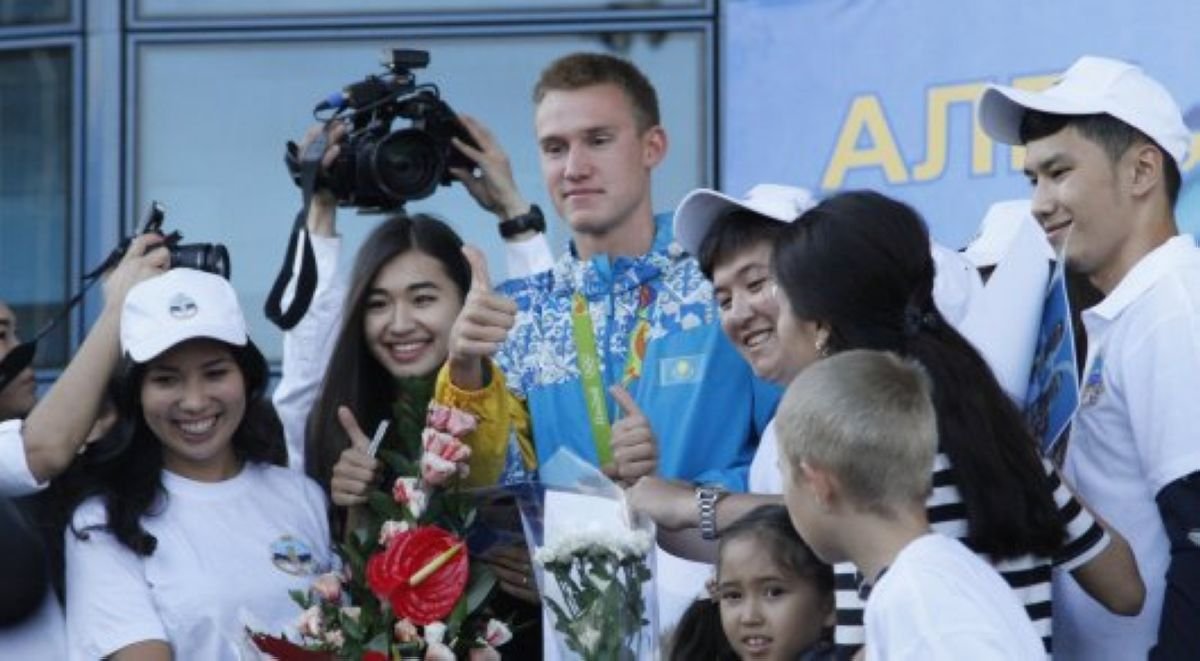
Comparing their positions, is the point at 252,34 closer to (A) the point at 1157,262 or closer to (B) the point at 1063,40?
(B) the point at 1063,40

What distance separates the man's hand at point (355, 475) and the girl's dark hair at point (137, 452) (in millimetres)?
232

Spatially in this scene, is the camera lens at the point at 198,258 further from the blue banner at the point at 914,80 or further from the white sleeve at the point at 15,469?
the blue banner at the point at 914,80

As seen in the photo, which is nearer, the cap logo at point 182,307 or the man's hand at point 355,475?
the man's hand at point 355,475

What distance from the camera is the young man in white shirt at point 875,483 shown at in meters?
3.41

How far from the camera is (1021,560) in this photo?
3.73 metres

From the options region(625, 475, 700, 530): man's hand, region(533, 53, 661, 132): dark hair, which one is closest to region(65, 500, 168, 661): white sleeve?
region(625, 475, 700, 530): man's hand

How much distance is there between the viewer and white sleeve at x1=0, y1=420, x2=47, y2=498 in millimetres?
4824

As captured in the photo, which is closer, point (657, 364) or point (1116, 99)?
point (1116, 99)

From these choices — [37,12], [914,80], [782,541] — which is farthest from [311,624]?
[37,12]

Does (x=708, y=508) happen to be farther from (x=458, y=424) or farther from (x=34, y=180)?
(x=34, y=180)

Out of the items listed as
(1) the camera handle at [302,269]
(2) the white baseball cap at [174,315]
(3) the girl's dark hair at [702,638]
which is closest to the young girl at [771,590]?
(3) the girl's dark hair at [702,638]

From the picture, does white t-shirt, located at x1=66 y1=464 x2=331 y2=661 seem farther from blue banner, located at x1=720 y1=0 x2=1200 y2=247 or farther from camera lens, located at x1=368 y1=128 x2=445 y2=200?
blue banner, located at x1=720 y1=0 x2=1200 y2=247

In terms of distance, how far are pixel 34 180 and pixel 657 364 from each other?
3.72 metres

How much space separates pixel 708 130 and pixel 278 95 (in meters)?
1.27
